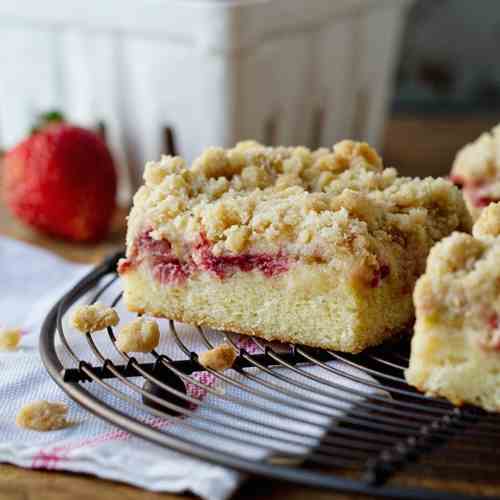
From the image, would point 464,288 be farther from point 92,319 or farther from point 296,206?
point 92,319

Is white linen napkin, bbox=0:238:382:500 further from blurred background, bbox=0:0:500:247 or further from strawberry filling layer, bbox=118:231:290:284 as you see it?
blurred background, bbox=0:0:500:247

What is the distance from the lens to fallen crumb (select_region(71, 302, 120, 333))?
1763mm

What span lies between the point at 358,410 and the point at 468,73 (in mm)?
3405

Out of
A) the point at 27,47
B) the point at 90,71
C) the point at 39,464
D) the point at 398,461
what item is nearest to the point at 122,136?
the point at 90,71

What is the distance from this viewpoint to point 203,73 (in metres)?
2.80

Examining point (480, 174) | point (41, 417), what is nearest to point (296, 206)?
point (41, 417)

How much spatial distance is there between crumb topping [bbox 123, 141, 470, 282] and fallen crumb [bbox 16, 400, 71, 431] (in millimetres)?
394

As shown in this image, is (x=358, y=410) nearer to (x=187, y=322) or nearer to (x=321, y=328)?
(x=321, y=328)

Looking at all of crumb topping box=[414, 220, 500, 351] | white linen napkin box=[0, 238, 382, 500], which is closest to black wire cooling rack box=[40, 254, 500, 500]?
white linen napkin box=[0, 238, 382, 500]

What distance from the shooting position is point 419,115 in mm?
4566

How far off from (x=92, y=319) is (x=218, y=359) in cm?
31

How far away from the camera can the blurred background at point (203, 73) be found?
2781mm

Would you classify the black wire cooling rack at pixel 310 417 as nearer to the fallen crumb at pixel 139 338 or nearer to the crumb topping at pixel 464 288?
the fallen crumb at pixel 139 338

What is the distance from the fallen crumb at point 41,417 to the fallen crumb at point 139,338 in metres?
0.20
